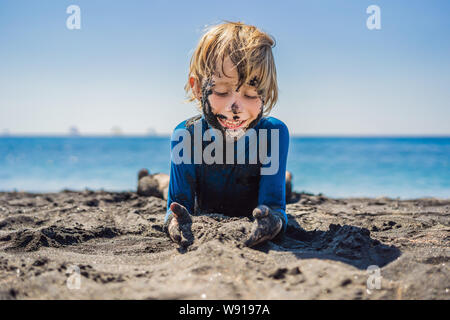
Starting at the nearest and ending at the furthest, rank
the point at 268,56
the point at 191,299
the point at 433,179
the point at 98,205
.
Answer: the point at 191,299 < the point at 268,56 < the point at 98,205 < the point at 433,179

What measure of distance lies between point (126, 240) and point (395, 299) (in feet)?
6.02

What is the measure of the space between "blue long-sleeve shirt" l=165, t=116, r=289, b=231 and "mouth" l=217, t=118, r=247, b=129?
270mm

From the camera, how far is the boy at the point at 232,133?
84.8 inches

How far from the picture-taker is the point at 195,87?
2.44 m

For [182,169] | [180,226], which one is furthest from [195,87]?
[180,226]

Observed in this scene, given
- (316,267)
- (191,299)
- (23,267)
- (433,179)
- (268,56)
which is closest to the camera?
(191,299)

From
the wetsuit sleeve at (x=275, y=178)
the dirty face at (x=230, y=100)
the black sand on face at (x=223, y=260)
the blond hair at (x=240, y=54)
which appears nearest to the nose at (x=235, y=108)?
the dirty face at (x=230, y=100)

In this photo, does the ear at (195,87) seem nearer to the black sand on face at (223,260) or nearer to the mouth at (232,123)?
the mouth at (232,123)

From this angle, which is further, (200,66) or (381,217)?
(381,217)

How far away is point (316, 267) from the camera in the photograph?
169 cm

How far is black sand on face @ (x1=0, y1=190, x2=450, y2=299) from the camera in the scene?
5.05 ft

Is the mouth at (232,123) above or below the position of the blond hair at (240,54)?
below

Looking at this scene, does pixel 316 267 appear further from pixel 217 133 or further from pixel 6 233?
pixel 6 233

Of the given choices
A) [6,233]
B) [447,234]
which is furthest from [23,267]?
[447,234]
